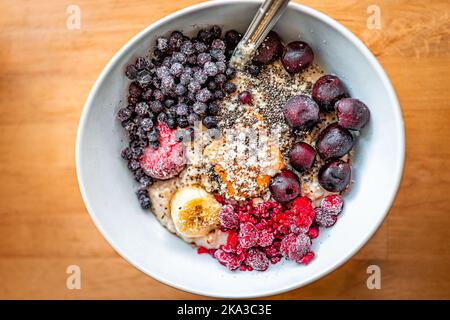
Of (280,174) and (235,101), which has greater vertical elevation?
(235,101)

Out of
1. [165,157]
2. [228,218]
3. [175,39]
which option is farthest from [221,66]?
[228,218]

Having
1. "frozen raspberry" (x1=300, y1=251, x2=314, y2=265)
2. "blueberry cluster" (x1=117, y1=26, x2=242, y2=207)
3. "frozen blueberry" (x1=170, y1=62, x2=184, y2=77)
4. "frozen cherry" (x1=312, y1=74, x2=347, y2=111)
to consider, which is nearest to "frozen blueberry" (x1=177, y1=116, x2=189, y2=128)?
"blueberry cluster" (x1=117, y1=26, x2=242, y2=207)

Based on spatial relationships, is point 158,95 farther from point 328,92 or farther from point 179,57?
point 328,92

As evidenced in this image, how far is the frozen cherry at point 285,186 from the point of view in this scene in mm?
1093

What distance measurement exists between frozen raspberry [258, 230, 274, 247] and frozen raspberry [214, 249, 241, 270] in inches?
2.9

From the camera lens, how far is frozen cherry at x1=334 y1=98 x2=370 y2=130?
1.05 m

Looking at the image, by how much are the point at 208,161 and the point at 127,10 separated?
452mm

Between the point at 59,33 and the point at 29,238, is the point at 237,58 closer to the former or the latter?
the point at 59,33

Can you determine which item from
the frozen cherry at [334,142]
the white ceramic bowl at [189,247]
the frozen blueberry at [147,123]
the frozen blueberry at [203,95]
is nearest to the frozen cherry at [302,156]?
the frozen cherry at [334,142]

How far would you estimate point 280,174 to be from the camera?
111cm

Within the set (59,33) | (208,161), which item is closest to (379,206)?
(208,161)

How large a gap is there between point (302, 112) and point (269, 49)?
0.57 feet
